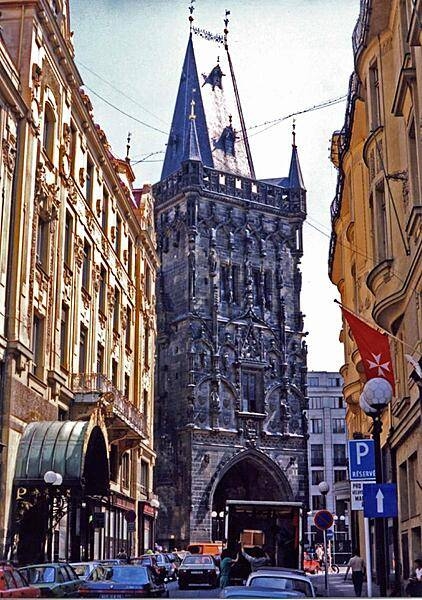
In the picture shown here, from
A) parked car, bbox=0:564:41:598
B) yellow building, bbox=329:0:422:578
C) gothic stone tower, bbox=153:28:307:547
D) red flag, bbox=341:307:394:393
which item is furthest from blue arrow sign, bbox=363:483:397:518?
gothic stone tower, bbox=153:28:307:547

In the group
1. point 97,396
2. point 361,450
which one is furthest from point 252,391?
point 361,450

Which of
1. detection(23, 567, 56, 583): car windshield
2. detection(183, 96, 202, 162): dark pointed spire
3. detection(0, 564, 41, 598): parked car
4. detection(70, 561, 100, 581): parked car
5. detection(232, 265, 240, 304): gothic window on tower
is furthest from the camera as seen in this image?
detection(183, 96, 202, 162): dark pointed spire

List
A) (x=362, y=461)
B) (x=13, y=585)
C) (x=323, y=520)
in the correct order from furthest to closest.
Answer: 1. (x=323, y=520)
2. (x=13, y=585)
3. (x=362, y=461)

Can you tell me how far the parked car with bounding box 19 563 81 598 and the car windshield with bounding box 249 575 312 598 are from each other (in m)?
5.17

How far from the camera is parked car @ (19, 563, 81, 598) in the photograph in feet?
60.5

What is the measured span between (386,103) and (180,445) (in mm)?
46257

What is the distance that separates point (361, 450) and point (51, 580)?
784 centimetres

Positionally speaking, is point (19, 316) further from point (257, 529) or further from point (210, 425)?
point (210, 425)

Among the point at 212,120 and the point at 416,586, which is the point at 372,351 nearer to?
the point at 416,586

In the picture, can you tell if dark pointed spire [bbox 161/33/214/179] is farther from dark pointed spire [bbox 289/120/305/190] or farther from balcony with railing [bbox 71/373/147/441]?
balcony with railing [bbox 71/373/147/441]

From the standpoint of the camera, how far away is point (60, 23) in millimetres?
32438

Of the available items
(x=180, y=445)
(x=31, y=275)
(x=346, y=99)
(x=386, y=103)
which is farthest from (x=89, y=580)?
(x=180, y=445)

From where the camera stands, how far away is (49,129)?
31.3 m

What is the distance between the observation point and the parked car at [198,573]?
109ft
